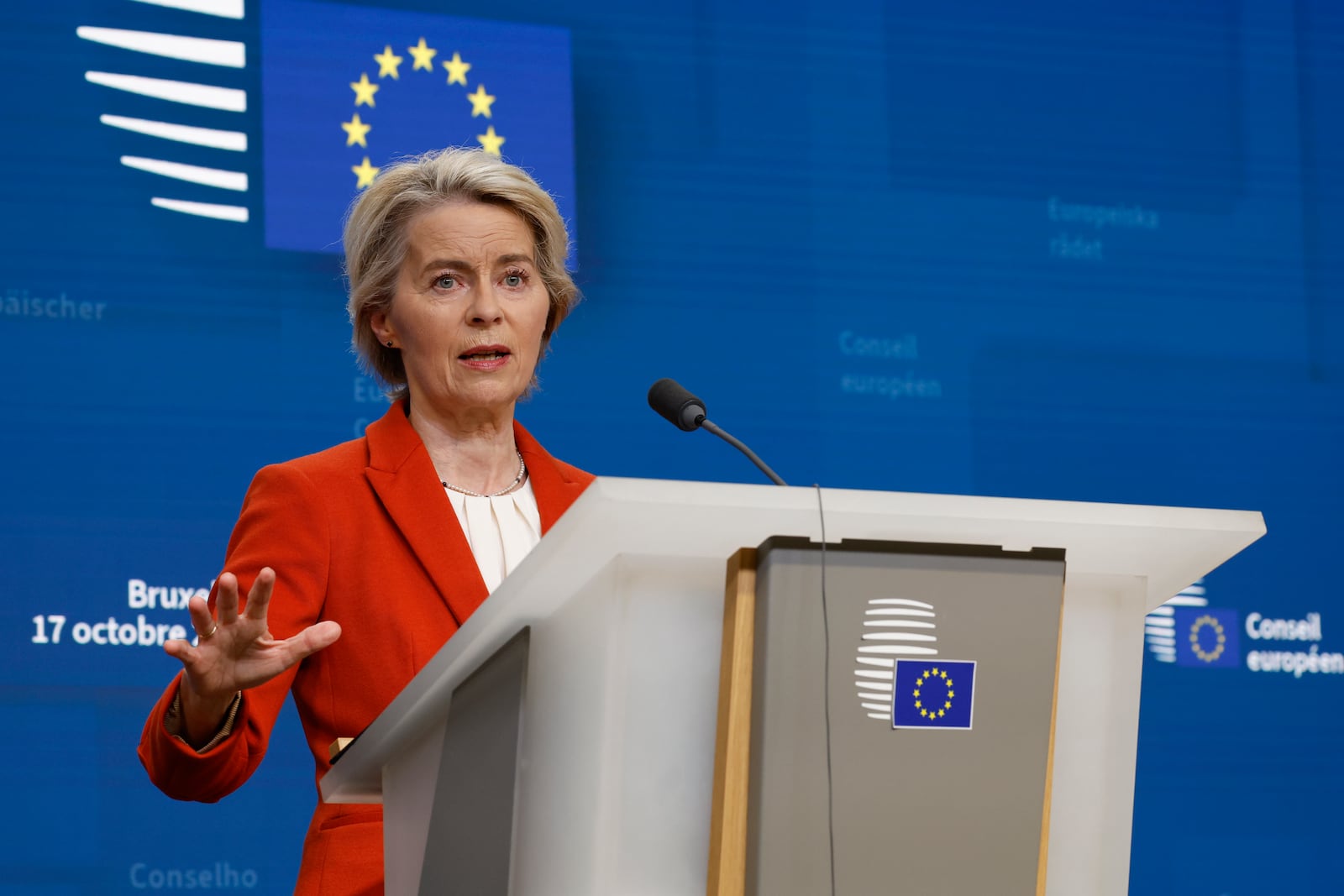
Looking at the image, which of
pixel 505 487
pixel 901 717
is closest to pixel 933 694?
pixel 901 717

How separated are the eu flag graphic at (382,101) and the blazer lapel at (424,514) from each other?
3.80ft

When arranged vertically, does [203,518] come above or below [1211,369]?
below

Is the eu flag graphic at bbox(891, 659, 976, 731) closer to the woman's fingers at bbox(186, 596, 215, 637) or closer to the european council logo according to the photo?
the woman's fingers at bbox(186, 596, 215, 637)

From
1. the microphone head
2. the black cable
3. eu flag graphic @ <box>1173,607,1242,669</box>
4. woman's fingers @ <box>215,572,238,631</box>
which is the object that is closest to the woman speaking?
woman's fingers @ <box>215,572,238,631</box>

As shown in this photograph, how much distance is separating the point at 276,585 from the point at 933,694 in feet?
2.82

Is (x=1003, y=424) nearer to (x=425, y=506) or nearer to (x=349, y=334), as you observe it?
(x=349, y=334)

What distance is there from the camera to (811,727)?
939mm

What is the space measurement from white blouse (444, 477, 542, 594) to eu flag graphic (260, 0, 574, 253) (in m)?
1.14

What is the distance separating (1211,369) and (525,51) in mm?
1784

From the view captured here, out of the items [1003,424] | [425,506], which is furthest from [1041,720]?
[1003,424]

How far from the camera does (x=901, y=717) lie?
0.95 metres

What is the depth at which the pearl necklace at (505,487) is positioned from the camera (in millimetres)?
1831

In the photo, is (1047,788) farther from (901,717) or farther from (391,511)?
(391,511)

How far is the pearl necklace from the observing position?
183 cm
